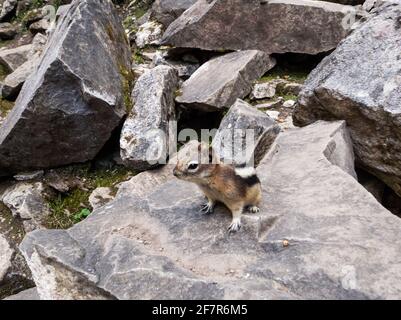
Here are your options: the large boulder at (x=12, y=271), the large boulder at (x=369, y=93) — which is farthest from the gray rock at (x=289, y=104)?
the large boulder at (x=12, y=271)

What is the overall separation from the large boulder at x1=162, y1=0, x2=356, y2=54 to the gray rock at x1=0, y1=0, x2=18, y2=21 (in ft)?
25.9

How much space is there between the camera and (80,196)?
Answer: 7.12 meters

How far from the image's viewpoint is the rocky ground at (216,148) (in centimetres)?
409

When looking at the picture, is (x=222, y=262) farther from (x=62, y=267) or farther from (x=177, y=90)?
(x=177, y=90)

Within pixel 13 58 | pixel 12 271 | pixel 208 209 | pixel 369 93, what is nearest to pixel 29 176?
pixel 12 271

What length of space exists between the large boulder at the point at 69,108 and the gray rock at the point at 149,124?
26 cm

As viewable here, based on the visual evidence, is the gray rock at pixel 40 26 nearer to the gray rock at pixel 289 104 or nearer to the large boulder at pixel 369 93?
the gray rock at pixel 289 104

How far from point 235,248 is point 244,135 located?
7.94 feet

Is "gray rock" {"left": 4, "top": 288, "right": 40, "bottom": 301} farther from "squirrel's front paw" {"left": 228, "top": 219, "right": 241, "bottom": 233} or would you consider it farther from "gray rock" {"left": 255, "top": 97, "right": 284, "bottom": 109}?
"gray rock" {"left": 255, "top": 97, "right": 284, "bottom": 109}

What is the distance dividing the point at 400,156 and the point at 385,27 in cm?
186

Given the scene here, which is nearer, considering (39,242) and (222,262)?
(222,262)

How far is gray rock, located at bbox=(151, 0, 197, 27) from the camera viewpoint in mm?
10438

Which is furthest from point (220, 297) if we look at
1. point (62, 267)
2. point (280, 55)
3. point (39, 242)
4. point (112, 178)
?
point (280, 55)

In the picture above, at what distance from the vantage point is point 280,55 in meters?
8.95
